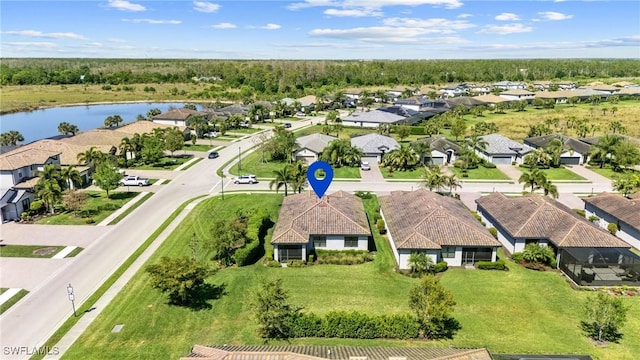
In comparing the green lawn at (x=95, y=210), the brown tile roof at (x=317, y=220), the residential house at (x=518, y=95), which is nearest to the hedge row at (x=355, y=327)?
the brown tile roof at (x=317, y=220)

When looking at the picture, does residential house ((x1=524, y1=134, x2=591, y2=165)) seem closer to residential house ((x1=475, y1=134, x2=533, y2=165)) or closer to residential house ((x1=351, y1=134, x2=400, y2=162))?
residential house ((x1=475, y1=134, x2=533, y2=165))

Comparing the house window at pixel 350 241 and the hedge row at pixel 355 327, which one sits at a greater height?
the house window at pixel 350 241

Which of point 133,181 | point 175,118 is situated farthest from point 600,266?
point 175,118

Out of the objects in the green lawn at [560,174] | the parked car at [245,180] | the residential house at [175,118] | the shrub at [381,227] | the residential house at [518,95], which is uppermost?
the residential house at [518,95]

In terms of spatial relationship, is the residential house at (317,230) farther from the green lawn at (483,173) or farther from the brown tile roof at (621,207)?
the green lawn at (483,173)

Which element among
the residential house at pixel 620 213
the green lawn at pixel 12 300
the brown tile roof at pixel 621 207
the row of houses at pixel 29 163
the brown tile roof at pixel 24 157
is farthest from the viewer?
the brown tile roof at pixel 24 157

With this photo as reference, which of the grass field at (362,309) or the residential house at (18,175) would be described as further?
the residential house at (18,175)
